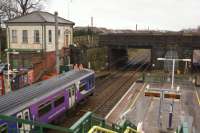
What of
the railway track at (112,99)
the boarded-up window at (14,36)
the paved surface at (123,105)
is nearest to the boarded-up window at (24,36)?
the boarded-up window at (14,36)

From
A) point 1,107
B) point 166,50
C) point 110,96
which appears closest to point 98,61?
point 166,50

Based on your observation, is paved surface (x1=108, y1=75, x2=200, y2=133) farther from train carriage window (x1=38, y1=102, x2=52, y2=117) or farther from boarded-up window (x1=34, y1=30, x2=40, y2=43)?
boarded-up window (x1=34, y1=30, x2=40, y2=43)

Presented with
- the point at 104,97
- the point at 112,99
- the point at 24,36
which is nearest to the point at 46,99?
the point at 112,99

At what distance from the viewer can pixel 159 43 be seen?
122ft

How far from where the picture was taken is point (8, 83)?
65.6 feet

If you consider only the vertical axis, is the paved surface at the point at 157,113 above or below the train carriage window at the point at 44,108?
below

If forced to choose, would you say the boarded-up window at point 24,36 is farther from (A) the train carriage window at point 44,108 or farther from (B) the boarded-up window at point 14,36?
(A) the train carriage window at point 44,108

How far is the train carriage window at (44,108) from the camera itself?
13.4 m

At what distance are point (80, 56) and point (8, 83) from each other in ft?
48.7

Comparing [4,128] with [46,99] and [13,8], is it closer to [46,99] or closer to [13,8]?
[46,99]

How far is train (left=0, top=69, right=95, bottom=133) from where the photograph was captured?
11500 millimetres

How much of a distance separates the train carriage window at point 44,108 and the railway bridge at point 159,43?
79.5 ft

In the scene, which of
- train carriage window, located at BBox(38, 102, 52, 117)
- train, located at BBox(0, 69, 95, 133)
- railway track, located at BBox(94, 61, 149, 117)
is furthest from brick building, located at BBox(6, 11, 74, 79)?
train carriage window, located at BBox(38, 102, 52, 117)

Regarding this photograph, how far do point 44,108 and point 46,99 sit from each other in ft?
1.52
